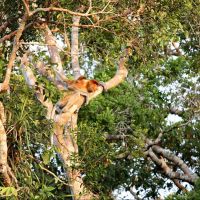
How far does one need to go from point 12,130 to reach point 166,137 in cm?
909

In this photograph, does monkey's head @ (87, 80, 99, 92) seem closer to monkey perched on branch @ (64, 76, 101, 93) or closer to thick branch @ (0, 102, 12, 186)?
monkey perched on branch @ (64, 76, 101, 93)

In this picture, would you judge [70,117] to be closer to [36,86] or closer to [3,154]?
[36,86]

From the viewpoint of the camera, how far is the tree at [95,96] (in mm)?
4812

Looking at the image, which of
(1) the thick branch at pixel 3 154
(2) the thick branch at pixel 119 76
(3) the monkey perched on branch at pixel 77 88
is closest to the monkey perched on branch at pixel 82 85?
(3) the monkey perched on branch at pixel 77 88

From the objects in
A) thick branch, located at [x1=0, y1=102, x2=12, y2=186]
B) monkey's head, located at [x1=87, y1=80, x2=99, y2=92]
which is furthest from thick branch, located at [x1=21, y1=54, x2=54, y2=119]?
monkey's head, located at [x1=87, y1=80, x2=99, y2=92]

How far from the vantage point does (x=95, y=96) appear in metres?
8.34

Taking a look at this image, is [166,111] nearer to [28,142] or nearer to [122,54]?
[122,54]

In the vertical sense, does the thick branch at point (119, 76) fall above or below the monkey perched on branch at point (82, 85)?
above

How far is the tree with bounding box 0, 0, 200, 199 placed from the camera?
4.81 metres

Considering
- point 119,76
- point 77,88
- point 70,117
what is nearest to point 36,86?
point 77,88

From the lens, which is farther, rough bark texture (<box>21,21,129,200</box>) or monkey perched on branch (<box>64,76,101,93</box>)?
monkey perched on branch (<box>64,76,101,93</box>)

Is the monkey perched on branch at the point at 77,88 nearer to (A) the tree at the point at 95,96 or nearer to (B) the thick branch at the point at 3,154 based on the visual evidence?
(A) the tree at the point at 95,96

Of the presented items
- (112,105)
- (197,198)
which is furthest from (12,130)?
(112,105)

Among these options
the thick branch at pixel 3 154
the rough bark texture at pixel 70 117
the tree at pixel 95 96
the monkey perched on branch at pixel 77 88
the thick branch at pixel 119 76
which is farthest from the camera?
the thick branch at pixel 119 76
